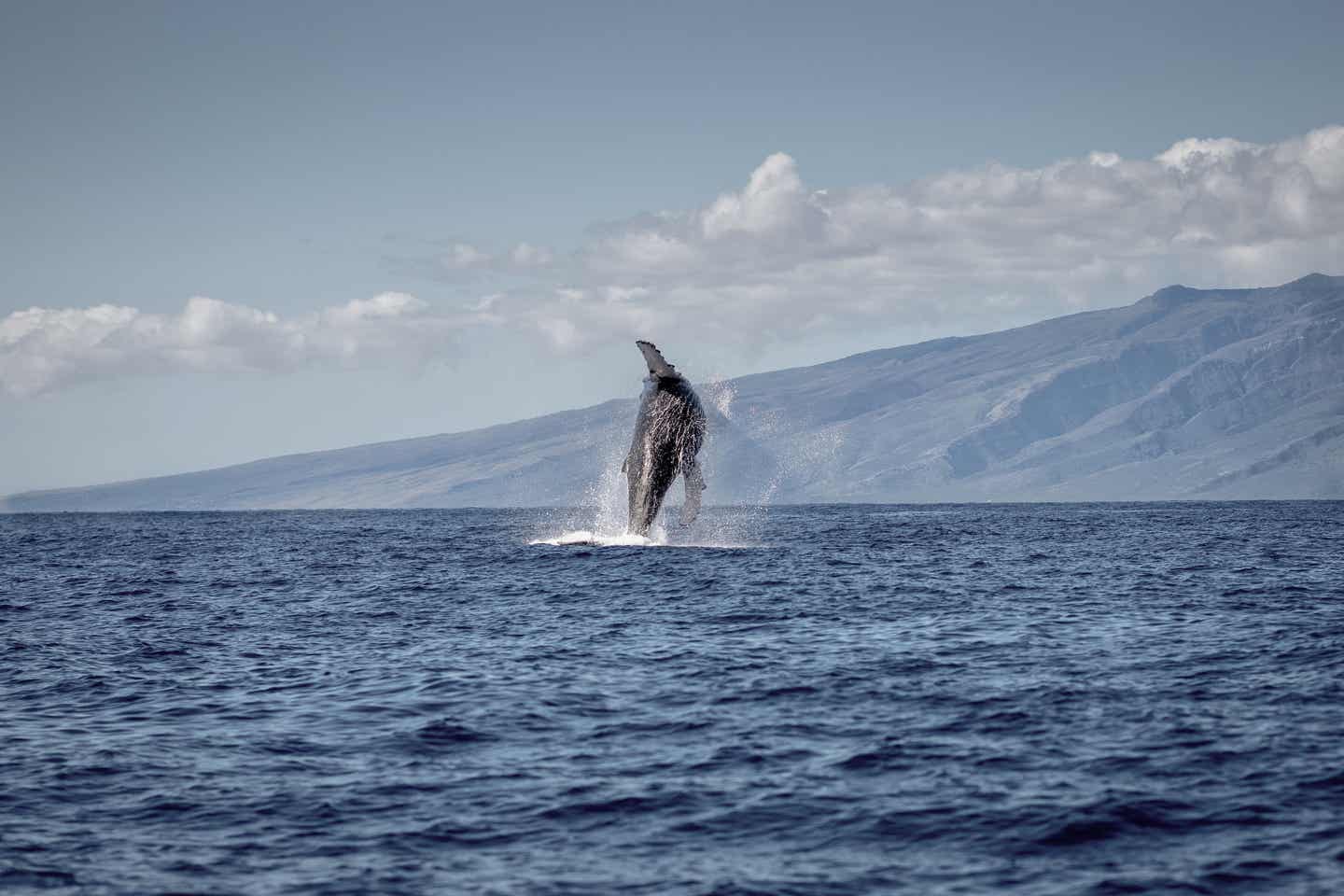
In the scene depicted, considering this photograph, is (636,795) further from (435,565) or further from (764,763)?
(435,565)

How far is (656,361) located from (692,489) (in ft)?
16.4

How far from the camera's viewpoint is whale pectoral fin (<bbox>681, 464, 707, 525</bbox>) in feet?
A: 142

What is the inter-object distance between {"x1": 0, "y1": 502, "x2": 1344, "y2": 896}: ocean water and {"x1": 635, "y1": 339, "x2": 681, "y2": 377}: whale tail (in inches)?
355

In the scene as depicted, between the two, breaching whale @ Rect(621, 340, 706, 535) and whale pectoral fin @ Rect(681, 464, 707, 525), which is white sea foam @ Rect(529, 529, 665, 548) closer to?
whale pectoral fin @ Rect(681, 464, 707, 525)

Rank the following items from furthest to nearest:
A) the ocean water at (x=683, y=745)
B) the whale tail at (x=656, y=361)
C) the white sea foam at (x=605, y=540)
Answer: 1. the white sea foam at (x=605, y=540)
2. the whale tail at (x=656, y=361)
3. the ocean water at (x=683, y=745)

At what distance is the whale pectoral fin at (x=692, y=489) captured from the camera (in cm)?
4325

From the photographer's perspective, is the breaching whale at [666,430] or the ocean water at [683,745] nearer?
the ocean water at [683,745]

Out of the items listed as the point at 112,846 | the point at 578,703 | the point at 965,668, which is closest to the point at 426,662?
the point at 578,703

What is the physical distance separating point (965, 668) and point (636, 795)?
30.9 feet

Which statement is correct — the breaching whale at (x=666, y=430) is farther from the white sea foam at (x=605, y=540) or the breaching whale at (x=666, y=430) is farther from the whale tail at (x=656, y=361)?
the white sea foam at (x=605, y=540)

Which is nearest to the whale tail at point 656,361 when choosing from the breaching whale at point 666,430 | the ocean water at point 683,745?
the breaching whale at point 666,430

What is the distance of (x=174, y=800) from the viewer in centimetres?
1416

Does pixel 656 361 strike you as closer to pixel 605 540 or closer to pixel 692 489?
pixel 692 489

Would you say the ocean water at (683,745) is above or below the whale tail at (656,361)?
below
